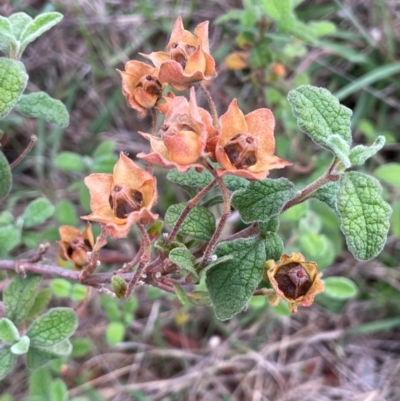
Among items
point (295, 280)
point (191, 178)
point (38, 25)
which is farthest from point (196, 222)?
point (38, 25)

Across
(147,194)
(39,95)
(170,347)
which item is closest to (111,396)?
(170,347)

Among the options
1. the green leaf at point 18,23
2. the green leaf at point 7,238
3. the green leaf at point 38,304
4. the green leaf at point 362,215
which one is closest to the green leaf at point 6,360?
the green leaf at point 38,304

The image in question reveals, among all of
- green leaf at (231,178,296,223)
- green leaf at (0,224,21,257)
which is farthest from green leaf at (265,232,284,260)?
green leaf at (0,224,21,257)

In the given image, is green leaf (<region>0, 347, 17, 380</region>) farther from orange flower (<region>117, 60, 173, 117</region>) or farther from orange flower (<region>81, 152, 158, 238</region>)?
orange flower (<region>117, 60, 173, 117</region>)

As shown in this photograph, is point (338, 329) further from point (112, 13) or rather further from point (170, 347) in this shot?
point (112, 13)

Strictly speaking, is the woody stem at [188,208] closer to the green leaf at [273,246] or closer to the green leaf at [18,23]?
the green leaf at [273,246]

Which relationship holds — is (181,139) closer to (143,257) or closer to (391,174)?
(143,257)
